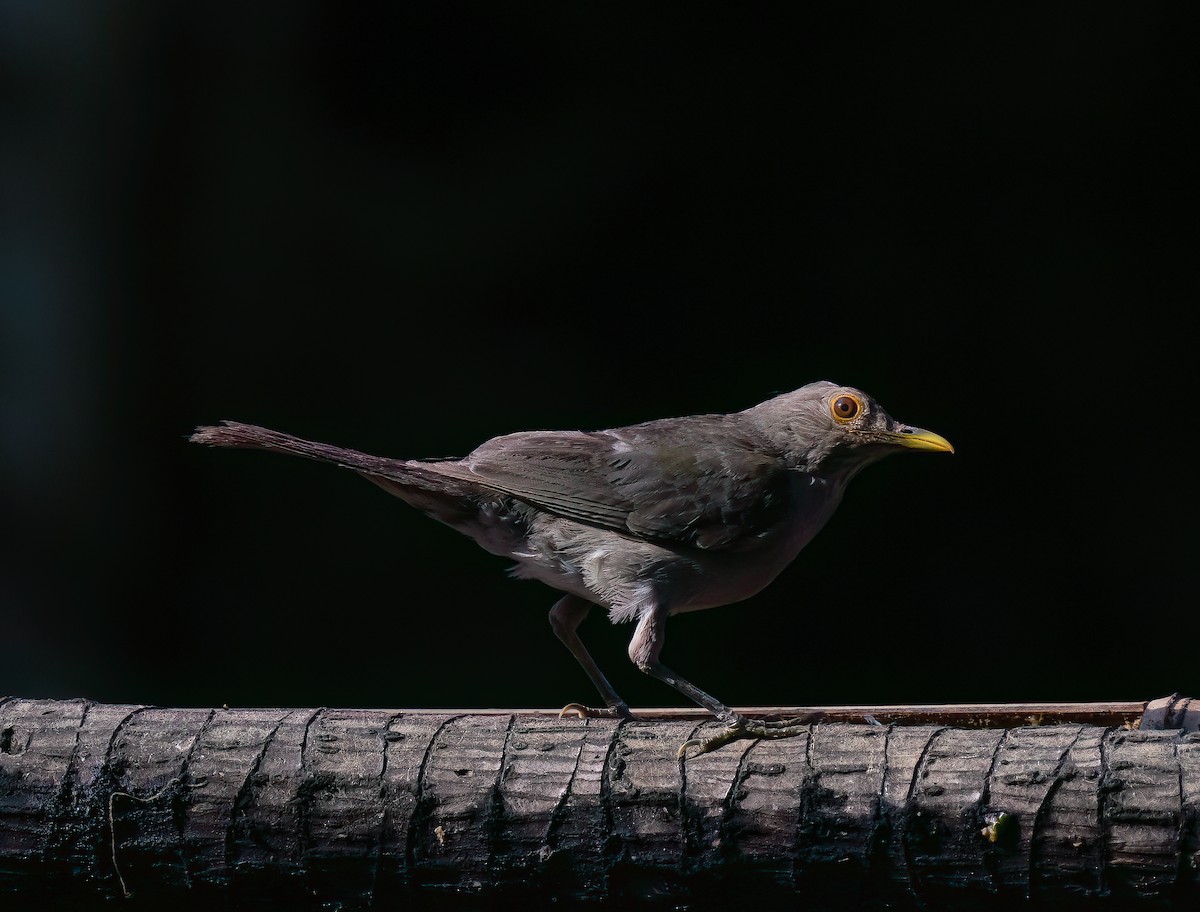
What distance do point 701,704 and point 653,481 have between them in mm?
636

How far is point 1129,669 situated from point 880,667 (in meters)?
1.10

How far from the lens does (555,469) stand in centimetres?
354

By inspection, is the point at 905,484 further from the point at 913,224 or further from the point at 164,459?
the point at 164,459

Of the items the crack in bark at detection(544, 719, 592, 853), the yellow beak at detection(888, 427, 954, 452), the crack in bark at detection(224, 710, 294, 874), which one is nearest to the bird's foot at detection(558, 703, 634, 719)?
the crack in bark at detection(544, 719, 592, 853)

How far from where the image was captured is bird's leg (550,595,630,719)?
11.9 ft

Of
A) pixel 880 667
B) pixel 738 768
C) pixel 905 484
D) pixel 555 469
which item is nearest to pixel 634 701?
pixel 880 667

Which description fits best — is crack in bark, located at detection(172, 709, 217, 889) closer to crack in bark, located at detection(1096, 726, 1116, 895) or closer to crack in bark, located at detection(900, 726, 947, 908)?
crack in bark, located at detection(900, 726, 947, 908)

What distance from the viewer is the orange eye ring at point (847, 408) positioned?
3.58 m

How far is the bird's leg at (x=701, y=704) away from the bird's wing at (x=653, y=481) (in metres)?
0.25

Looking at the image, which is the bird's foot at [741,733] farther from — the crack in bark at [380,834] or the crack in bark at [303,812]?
the crack in bark at [303,812]

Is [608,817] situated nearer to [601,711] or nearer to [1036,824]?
[1036,824]

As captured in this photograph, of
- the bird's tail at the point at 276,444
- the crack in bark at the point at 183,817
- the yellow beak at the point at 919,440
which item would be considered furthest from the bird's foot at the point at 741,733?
the bird's tail at the point at 276,444

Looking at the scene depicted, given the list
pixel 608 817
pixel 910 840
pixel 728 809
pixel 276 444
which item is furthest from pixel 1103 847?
pixel 276 444

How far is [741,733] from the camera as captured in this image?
279 centimetres
